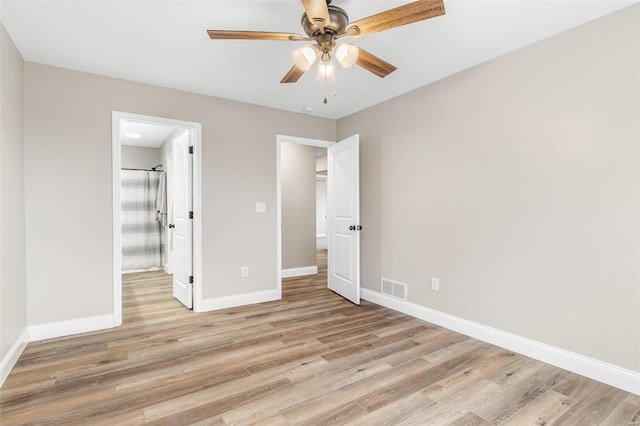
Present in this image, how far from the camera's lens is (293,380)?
7.20 feet

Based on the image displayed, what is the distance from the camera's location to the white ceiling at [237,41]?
2.09 metres

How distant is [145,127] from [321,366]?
4.49 m

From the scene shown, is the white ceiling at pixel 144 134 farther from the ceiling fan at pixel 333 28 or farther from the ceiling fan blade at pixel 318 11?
the ceiling fan blade at pixel 318 11

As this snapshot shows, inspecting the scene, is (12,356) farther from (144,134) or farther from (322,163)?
(322,163)

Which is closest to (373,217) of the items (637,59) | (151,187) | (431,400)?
(431,400)

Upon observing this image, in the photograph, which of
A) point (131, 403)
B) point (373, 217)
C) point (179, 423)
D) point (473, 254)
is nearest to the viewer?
point (179, 423)

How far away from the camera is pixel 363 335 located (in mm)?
2988

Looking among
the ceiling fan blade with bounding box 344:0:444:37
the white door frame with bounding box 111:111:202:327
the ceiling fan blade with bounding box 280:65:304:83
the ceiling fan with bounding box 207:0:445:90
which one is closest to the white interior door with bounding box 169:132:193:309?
the white door frame with bounding box 111:111:202:327

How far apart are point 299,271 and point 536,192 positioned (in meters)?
3.95

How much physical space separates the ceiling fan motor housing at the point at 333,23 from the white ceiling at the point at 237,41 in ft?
0.65

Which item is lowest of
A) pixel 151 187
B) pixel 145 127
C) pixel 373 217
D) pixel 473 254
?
pixel 473 254

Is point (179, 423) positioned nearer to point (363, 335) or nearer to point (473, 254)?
point (363, 335)

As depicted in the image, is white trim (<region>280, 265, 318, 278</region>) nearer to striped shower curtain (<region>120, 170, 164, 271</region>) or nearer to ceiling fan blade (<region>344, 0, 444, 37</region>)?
striped shower curtain (<region>120, 170, 164, 271</region>)

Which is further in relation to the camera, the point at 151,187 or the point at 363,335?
the point at 151,187
